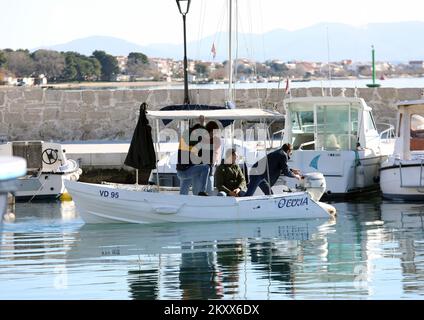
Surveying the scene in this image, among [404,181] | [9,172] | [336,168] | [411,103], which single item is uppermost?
[9,172]

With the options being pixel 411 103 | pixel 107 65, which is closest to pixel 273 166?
pixel 411 103

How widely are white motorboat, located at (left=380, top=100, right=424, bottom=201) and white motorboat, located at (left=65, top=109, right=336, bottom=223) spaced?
3.44 metres

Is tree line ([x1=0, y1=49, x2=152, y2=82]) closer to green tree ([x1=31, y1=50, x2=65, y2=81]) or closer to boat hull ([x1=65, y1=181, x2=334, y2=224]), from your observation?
green tree ([x1=31, y1=50, x2=65, y2=81])

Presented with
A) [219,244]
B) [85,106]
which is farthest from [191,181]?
[85,106]

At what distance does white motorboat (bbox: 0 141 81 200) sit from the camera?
24.6 metres

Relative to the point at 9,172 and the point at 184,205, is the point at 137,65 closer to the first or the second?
the point at 184,205

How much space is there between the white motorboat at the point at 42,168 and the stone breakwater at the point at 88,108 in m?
6.72

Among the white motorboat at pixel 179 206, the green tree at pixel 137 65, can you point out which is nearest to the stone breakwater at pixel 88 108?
the white motorboat at pixel 179 206

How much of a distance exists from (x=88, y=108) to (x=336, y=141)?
8.48 metres

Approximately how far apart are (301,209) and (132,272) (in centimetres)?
537

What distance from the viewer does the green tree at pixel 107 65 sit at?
60188 millimetres

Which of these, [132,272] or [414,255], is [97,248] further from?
[414,255]

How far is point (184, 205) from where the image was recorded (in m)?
20.1

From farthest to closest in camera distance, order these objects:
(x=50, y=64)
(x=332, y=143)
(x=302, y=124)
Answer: (x=50, y=64) < (x=302, y=124) < (x=332, y=143)
